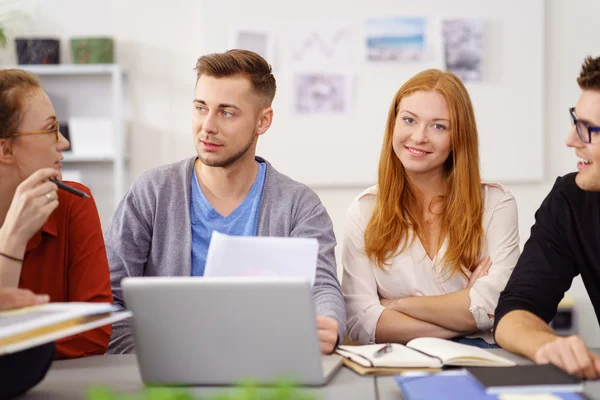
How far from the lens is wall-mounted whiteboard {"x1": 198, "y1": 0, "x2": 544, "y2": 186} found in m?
3.56

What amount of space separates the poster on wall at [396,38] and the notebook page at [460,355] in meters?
2.41

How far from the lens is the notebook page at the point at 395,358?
4.13 feet

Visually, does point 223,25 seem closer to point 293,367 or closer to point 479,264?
point 479,264

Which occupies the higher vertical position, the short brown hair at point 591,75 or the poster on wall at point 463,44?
the poster on wall at point 463,44

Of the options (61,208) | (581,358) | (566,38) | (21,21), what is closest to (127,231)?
(61,208)

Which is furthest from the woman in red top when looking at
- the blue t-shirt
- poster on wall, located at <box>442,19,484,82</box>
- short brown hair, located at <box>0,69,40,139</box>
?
poster on wall, located at <box>442,19,484,82</box>

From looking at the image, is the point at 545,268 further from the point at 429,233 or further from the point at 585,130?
the point at 429,233

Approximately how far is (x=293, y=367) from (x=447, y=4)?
2809 millimetres

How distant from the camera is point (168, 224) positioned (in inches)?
77.7

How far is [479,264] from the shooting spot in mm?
2049

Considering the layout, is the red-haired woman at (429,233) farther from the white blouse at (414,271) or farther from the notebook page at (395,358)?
the notebook page at (395,358)

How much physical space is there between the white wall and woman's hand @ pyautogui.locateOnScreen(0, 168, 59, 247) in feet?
7.16

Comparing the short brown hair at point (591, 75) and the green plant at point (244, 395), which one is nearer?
the green plant at point (244, 395)

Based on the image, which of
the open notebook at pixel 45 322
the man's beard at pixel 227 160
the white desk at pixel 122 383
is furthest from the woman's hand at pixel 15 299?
the man's beard at pixel 227 160
